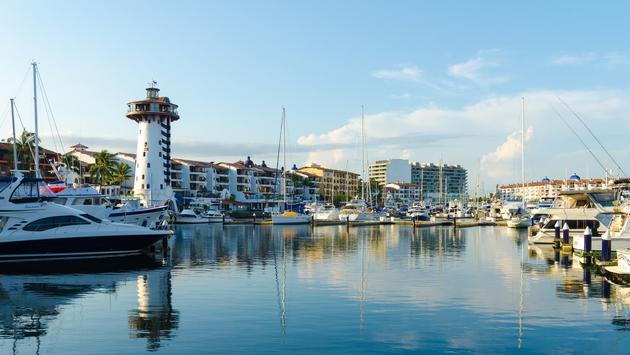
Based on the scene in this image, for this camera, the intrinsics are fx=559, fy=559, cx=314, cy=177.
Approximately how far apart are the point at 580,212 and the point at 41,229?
4310 centimetres

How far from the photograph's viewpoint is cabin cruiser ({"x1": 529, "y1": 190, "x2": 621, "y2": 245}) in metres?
48.0

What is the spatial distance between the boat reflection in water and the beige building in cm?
14651

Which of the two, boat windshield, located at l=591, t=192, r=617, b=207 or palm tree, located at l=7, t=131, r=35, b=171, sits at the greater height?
palm tree, located at l=7, t=131, r=35, b=171

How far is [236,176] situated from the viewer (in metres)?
150

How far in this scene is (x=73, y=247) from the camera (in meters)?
35.8

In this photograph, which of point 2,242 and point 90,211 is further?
point 90,211

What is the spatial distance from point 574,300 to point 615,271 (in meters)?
5.46

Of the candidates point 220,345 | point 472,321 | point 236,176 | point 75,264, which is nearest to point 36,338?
point 220,345

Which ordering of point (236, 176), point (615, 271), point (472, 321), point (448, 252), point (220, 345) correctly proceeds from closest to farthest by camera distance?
point (220, 345) → point (472, 321) → point (615, 271) → point (448, 252) → point (236, 176)

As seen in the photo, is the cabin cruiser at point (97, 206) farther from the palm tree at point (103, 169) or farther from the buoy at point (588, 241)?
the palm tree at point (103, 169)

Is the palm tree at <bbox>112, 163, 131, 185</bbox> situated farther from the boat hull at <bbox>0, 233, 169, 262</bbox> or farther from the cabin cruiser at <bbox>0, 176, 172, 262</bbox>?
the boat hull at <bbox>0, 233, 169, 262</bbox>

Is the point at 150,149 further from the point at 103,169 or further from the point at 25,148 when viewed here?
the point at 25,148

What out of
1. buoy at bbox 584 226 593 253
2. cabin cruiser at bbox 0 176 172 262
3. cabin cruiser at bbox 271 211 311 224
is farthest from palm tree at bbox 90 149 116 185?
buoy at bbox 584 226 593 253

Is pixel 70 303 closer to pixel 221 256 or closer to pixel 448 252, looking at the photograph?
pixel 221 256
